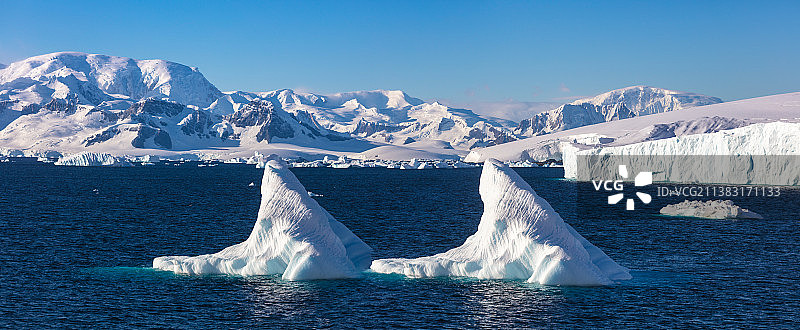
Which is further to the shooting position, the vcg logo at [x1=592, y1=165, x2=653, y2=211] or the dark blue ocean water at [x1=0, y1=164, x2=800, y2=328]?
the vcg logo at [x1=592, y1=165, x2=653, y2=211]

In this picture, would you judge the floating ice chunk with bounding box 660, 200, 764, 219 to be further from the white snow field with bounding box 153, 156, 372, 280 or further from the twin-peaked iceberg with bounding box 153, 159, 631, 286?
the white snow field with bounding box 153, 156, 372, 280

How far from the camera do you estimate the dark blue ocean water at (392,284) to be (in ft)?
106

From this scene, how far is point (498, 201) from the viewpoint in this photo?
39781 mm

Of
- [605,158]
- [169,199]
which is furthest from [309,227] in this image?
[605,158]

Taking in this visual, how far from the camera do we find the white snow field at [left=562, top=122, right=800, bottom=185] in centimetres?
11556

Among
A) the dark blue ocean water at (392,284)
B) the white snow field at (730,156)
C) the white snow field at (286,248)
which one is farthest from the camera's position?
the white snow field at (730,156)

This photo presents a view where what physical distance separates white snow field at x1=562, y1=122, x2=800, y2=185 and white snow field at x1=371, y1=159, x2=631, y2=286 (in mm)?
86923

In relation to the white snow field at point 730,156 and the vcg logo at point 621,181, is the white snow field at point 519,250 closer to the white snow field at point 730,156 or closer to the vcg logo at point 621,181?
the vcg logo at point 621,181

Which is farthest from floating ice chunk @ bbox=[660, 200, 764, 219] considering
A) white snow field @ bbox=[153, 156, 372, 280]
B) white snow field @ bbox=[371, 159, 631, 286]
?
white snow field @ bbox=[153, 156, 372, 280]

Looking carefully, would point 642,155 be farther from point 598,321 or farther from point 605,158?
point 598,321

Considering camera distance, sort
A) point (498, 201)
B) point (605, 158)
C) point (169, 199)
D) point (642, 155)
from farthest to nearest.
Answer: point (605, 158) → point (642, 155) → point (169, 199) → point (498, 201)

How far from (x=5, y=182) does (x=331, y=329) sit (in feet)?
434

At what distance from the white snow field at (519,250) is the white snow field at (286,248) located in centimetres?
376

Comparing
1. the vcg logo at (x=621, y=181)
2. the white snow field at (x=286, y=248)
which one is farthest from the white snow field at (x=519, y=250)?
the vcg logo at (x=621, y=181)
